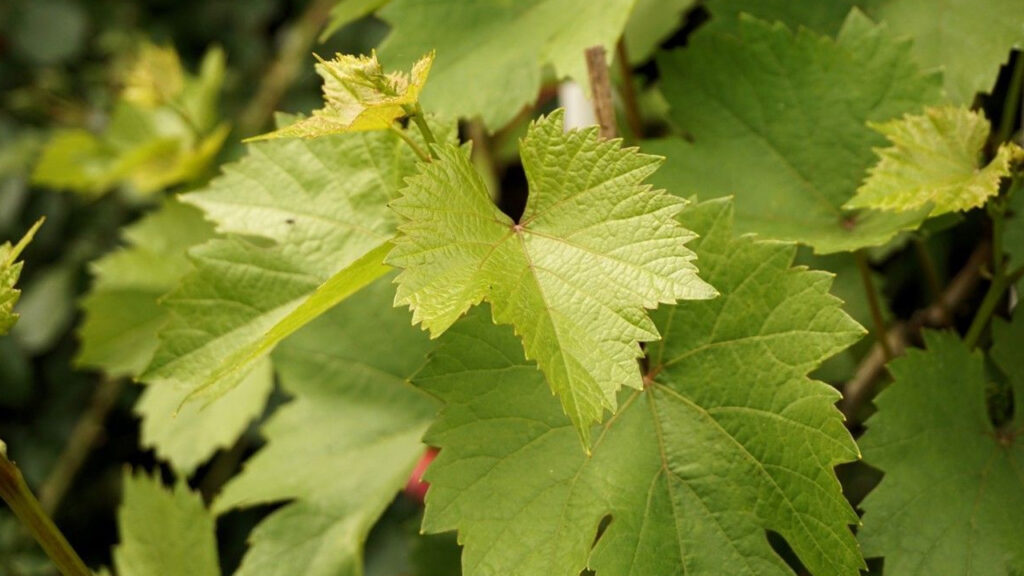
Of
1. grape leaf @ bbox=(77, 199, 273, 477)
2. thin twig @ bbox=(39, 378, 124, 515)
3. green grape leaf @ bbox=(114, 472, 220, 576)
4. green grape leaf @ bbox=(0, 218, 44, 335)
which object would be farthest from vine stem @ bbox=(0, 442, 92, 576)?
thin twig @ bbox=(39, 378, 124, 515)

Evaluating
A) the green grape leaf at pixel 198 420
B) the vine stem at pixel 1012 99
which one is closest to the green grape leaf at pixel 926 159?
the vine stem at pixel 1012 99

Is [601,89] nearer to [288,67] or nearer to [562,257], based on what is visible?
[562,257]

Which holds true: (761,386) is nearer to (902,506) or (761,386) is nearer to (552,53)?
(902,506)

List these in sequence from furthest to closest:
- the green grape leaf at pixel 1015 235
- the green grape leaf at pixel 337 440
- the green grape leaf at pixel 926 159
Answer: the green grape leaf at pixel 337 440, the green grape leaf at pixel 1015 235, the green grape leaf at pixel 926 159

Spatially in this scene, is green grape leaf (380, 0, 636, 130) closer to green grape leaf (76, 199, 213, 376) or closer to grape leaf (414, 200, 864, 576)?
grape leaf (414, 200, 864, 576)

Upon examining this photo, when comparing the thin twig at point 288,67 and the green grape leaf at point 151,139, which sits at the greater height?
the thin twig at point 288,67

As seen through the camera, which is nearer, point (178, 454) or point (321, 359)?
point (321, 359)

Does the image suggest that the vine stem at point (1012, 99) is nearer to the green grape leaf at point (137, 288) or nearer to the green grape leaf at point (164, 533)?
the green grape leaf at point (164, 533)

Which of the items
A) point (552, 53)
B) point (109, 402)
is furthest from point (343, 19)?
point (109, 402)
